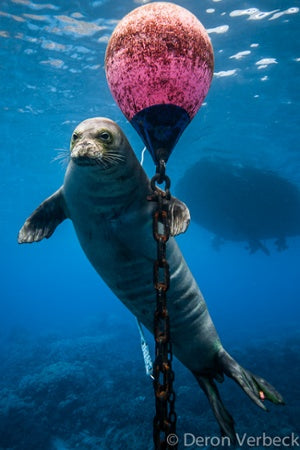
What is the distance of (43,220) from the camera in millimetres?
3328

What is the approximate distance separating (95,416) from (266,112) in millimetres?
15703

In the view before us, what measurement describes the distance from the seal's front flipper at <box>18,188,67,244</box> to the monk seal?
0.01 m

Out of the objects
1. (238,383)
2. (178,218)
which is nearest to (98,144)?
(178,218)

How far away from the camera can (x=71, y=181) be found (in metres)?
2.83

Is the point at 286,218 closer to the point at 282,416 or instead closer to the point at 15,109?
the point at 282,416

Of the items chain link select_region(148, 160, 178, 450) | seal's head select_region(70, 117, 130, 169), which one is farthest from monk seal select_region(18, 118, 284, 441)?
chain link select_region(148, 160, 178, 450)

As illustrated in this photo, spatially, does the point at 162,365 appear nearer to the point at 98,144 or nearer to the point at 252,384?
the point at 98,144

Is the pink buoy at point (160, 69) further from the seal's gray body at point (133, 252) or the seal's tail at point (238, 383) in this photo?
the seal's tail at point (238, 383)

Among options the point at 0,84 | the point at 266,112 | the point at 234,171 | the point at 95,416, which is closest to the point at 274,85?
the point at 266,112

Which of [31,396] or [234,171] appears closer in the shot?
[31,396]

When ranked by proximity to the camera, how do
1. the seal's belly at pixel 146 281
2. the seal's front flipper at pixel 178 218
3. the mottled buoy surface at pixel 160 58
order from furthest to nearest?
1. the seal's belly at pixel 146 281
2. the seal's front flipper at pixel 178 218
3. the mottled buoy surface at pixel 160 58

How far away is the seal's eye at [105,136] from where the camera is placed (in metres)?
2.40

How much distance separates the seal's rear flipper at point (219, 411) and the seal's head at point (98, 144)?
9.46ft

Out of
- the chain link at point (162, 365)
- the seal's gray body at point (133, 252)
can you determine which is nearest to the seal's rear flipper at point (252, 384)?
the seal's gray body at point (133, 252)
